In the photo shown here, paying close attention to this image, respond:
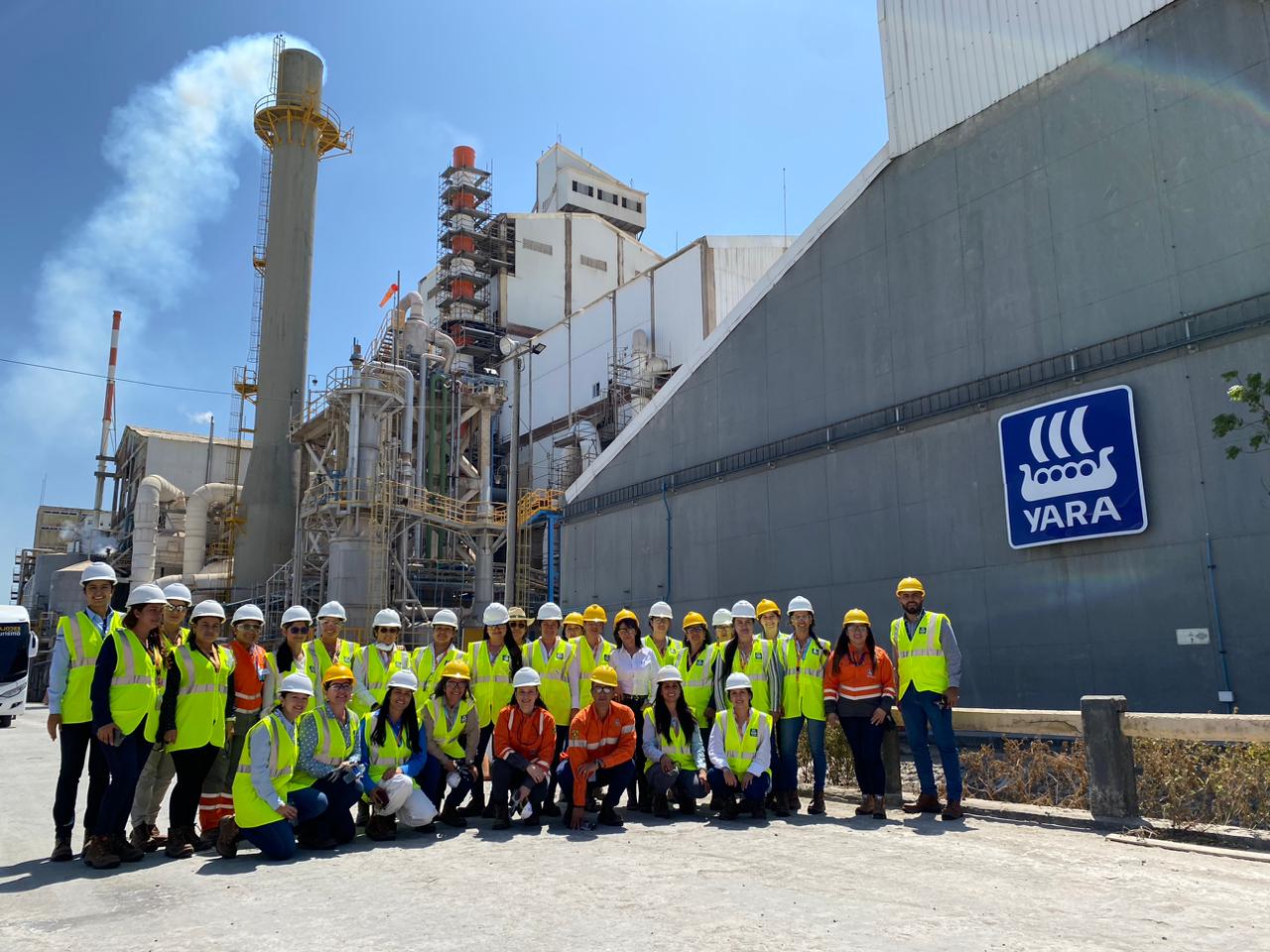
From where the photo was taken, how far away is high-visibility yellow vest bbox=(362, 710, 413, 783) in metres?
7.52

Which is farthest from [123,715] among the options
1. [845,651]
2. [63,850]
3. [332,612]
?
[845,651]

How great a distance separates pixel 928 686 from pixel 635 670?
9.35 ft

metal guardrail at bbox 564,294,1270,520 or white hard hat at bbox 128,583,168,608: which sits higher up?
metal guardrail at bbox 564,294,1270,520

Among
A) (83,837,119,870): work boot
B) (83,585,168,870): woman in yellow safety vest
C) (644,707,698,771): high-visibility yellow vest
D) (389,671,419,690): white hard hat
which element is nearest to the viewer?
(83,837,119,870): work boot

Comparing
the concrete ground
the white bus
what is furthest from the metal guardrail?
the white bus

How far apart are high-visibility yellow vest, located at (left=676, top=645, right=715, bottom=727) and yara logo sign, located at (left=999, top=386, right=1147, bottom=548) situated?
6684 millimetres

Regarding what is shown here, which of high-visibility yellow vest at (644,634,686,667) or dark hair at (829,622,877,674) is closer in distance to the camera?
dark hair at (829,622,877,674)

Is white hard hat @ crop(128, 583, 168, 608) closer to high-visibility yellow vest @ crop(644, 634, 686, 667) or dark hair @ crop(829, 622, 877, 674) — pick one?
high-visibility yellow vest @ crop(644, 634, 686, 667)

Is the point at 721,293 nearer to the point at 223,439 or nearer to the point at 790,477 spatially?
the point at 790,477

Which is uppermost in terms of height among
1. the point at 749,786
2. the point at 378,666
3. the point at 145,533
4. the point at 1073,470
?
the point at 145,533

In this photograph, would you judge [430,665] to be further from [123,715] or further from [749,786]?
[749,786]

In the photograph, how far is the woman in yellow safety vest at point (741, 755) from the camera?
26.6 feet

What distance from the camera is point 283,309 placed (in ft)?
131

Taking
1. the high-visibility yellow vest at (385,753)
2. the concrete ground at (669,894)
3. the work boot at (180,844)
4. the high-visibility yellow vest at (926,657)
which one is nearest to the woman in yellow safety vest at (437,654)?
the high-visibility yellow vest at (385,753)
